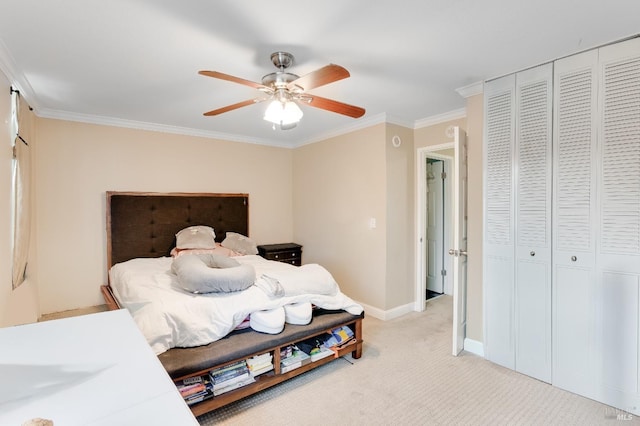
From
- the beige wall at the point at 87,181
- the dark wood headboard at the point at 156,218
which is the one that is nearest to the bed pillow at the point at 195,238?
the dark wood headboard at the point at 156,218

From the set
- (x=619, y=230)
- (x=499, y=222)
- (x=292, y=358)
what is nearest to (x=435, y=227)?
(x=499, y=222)

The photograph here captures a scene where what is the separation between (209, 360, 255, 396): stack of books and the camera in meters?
2.00

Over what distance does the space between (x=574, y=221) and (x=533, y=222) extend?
0.83ft

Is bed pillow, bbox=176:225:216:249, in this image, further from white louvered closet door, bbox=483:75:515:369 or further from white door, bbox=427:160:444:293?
white door, bbox=427:160:444:293

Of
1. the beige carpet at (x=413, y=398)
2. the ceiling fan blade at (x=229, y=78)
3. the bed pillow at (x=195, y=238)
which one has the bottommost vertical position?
the beige carpet at (x=413, y=398)

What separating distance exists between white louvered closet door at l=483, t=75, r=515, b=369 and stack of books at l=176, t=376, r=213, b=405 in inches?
89.8

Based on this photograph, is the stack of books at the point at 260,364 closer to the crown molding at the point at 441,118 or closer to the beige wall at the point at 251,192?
the beige wall at the point at 251,192

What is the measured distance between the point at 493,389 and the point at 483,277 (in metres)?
0.87

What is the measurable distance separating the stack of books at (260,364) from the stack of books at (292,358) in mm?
117

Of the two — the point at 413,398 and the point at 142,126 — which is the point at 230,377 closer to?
the point at 413,398

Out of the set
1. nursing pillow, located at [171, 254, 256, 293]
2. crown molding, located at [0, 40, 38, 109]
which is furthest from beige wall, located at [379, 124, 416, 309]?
crown molding, located at [0, 40, 38, 109]

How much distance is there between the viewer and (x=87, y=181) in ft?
11.6

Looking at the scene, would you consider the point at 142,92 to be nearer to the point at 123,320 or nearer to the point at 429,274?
the point at 123,320

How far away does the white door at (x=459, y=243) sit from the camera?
8.93 feet
